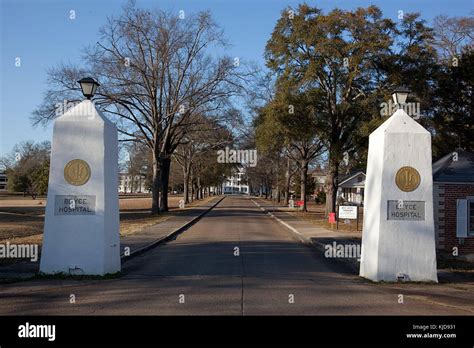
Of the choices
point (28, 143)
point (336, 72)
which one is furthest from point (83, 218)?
point (28, 143)

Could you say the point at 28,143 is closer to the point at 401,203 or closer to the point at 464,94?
the point at 464,94

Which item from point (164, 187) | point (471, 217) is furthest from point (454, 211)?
point (164, 187)

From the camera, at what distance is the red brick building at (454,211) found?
20.0 metres

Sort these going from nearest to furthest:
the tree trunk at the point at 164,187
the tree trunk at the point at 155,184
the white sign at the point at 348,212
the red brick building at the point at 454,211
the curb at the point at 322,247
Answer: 1. the curb at the point at 322,247
2. the red brick building at the point at 454,211
3. the white sign at the point at 348,212
4. the tree trunk at the point at 155,184
5. the tree trunk at the point at 164,187

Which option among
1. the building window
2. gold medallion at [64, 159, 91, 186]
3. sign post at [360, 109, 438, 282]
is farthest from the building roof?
gold medallion at [64, 159, 91, 186]

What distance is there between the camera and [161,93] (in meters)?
38.7

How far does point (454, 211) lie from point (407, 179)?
374 inches

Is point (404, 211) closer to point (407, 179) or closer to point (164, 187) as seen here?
point (407, 179)

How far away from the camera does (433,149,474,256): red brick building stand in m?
20.0

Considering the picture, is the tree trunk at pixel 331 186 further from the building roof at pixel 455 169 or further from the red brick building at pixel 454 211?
the red brick building at pixel 454 211

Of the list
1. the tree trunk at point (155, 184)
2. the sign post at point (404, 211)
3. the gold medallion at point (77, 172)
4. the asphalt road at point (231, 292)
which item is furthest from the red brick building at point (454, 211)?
the tree trunk at point (155, 184)

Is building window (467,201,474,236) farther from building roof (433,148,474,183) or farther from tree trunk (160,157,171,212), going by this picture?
tree trunk (160,157,171,212)

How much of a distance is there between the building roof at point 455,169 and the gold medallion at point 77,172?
13.6 m
